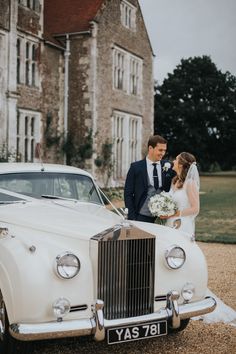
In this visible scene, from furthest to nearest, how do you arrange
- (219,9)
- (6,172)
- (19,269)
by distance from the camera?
(219,9)
(6,172)
(19,269)

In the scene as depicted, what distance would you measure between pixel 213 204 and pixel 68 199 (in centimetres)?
1390

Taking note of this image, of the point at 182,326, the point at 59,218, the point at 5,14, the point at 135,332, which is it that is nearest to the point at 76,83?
the point at 5,14

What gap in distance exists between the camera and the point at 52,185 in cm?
530

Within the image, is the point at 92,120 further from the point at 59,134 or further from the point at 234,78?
the point at 234,78

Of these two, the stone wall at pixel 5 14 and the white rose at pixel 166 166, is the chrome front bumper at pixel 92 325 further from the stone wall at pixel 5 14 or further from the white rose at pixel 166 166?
the stone wall at pixel 5 14

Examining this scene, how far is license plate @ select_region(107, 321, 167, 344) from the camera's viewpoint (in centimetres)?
374

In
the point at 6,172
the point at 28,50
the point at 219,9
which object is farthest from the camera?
the point at 219,9

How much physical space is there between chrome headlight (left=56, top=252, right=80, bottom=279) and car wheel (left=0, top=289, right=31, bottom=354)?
0.55m

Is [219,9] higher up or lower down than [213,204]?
higher up

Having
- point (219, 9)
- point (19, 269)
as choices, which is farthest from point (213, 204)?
point (219, 9)

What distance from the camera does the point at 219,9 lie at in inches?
1276

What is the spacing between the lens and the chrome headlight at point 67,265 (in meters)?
3.73

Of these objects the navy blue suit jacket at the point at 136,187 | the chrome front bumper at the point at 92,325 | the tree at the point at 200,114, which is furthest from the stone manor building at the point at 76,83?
the tree at the point at 200,114

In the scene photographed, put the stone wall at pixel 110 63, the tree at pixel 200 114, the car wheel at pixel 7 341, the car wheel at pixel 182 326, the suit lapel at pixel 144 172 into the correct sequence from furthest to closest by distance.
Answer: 1. the tree at pixel 200 114
2. the stone wall at pixel 110 63
3. the suit lapel at pixel 144 172
4. the car wheel at pixel 182 326
5. the car wheel at pixel 7 341
